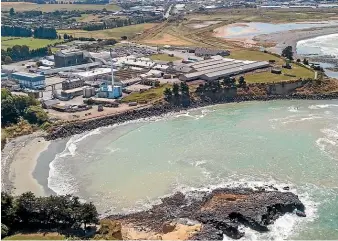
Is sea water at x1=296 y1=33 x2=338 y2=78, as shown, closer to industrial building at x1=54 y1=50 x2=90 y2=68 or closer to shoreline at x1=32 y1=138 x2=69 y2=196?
industrial building at x1=54 y1=50 x2=90 y2=68

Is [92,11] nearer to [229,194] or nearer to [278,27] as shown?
[278,27]

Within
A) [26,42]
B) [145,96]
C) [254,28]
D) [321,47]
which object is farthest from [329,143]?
[254,28]

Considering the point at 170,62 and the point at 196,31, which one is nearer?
the point at 170,62

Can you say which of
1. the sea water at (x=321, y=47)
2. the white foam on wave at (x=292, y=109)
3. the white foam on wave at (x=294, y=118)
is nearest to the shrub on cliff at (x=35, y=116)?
the white foam on wave at (x=294, y=118)

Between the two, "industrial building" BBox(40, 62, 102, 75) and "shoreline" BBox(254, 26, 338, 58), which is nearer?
"industrial building" BBox(40, 62, 102, 75)

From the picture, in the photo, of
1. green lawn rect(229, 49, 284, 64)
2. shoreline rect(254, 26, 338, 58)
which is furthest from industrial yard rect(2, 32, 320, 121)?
shoreline rect(254, 26, 338, 58)

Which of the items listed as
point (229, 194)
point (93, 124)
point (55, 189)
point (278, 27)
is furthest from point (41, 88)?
point (278, 27)

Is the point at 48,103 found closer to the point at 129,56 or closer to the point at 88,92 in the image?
the point at 88,92
